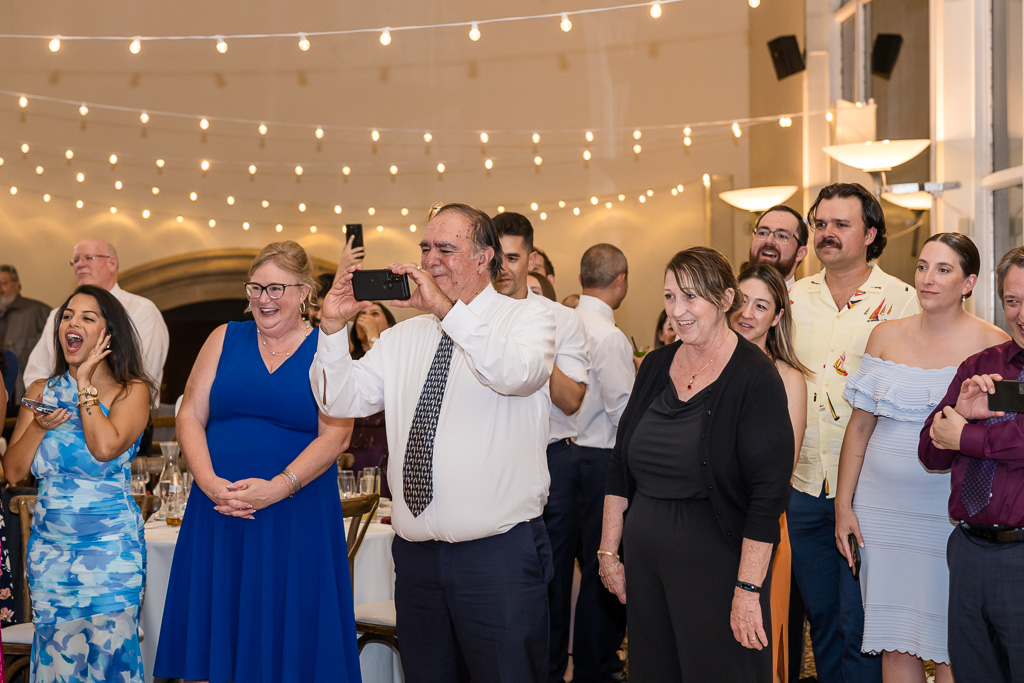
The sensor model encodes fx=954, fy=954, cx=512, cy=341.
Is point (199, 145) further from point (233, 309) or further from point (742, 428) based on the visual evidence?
point (742, 428)

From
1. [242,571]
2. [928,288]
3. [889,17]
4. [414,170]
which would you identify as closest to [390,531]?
[242,571]

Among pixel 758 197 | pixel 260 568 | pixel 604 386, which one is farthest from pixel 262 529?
pixel 758 197

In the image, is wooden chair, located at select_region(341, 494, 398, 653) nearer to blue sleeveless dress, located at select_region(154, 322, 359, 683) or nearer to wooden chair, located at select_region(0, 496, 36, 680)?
blue sleeveless dress, located at select_region(154, 322, 359, 683)

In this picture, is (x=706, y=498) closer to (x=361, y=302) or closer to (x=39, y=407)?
(x=361, y=302)

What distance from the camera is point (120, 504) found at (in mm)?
2883

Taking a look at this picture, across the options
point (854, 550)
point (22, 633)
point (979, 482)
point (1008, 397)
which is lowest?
point (22, 633)

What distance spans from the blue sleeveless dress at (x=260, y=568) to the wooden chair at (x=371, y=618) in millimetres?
357

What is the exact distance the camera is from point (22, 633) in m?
3.20

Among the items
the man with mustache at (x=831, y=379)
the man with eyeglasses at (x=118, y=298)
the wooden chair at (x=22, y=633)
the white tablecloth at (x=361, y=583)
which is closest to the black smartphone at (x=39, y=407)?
the wooden chair at (x=22, y=633)

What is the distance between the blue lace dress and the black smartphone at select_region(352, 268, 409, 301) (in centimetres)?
146

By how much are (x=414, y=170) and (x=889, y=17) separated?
13.1 feet

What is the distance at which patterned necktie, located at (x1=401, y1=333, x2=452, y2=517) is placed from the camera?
2.28 meters

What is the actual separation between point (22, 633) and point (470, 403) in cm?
197

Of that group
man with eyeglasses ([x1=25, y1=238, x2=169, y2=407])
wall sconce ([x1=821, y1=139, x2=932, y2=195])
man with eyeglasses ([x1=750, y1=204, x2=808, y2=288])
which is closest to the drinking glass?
man with eyeglasses ([x1=25, y1=238, x2=169, y2=407])
